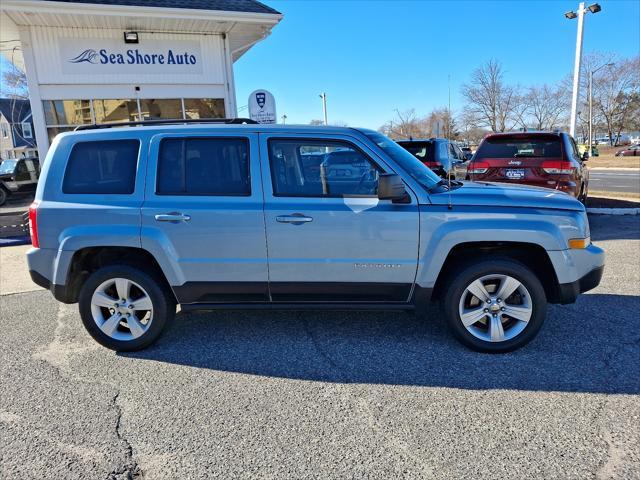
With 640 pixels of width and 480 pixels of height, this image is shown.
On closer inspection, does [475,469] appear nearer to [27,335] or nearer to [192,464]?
[192,464]

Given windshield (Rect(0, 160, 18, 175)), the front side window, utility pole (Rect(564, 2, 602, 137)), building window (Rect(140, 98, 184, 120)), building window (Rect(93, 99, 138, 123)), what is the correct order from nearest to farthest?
the front side window → building window (Rect(93, 99, 138, 123)) → building window (Rect(140, 98, 184, 120)) → utility pole (Rect(564, 2, 602, 137)) → windshield (Rect(0, 160, 18, 175))

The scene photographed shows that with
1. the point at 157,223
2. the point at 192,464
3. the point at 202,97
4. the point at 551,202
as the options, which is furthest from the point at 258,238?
the point at 202,97

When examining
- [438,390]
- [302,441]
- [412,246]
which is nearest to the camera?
[302,441]

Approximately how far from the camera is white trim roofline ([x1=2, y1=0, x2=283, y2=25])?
31.7 feet

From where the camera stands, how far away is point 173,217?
372 centimetres

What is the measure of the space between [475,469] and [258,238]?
2.24 metres

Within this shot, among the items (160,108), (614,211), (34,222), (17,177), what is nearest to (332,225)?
(34,222)

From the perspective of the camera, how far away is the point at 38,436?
2.79 metres

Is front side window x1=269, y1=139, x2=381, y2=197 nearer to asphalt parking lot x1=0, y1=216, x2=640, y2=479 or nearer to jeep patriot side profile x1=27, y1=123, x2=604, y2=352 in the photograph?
jeep patriot side profile x1=27, y1=123, x2=604, y2=352

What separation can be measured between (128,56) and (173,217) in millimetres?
9755

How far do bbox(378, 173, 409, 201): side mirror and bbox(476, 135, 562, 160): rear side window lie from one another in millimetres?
5236

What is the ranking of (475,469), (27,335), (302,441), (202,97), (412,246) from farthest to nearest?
(202,97), (27,335), (412,246), (302,441), (475,469)

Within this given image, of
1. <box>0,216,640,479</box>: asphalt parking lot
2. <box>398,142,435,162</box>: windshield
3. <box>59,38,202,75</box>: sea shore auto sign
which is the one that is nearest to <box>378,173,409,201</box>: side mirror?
<box>0,216,640,479</box>: asphalt parking lot

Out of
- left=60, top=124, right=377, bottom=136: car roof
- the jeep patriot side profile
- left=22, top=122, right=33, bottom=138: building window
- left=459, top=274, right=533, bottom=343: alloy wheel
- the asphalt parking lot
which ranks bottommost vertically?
the asphalt parking lot
